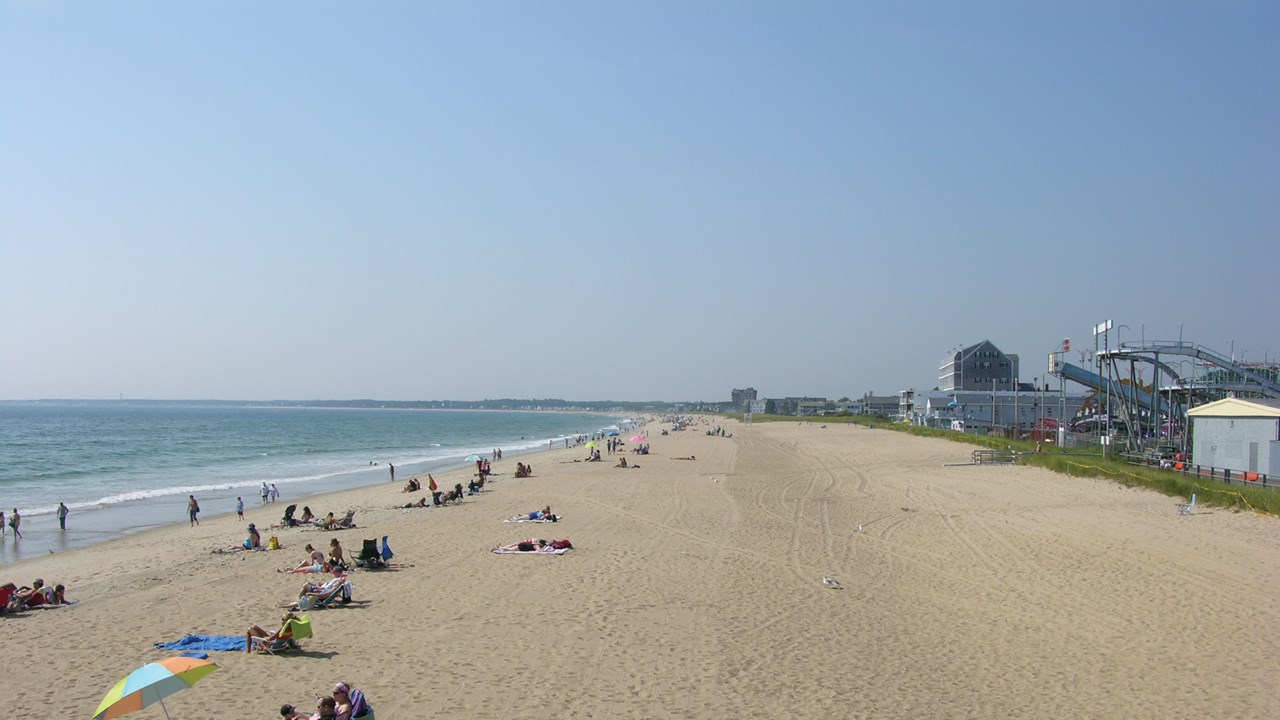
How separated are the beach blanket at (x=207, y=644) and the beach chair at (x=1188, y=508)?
67.7ft

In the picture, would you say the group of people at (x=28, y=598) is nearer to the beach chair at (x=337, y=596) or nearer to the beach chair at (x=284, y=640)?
the beach chair at (x=337, y=596)

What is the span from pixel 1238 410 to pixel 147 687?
2749 centimetres

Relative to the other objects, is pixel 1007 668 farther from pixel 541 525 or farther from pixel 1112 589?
pixel 541 525

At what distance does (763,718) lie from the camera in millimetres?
7746

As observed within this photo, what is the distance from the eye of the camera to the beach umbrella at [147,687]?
6.44 metres

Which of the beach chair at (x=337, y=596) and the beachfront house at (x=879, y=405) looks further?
the beachfront house at (x=879, y=405)

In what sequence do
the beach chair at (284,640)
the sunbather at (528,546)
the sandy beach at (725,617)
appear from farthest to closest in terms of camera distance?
the sunbather at (528,546) → the beach chair at (284,640) → the sandy beach at (725,617)

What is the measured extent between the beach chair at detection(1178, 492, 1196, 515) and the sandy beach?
384mm

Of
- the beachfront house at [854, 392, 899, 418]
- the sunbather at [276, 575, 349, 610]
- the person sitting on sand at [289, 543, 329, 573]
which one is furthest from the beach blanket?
the beachfront house at [854, 392, 899, 418]

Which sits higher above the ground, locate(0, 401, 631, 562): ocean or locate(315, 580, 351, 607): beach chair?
locate(315, 580, 351, 607): beach chair

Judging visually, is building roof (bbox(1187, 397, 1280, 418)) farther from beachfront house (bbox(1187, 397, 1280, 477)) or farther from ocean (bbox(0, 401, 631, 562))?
ocean (bbox(0, 401, 631, 562))

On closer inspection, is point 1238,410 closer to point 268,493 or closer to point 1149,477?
point 1149,477

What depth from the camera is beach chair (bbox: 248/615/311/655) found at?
9508 millimetres

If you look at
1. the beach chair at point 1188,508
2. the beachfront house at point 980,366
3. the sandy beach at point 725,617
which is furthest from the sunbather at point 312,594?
the beachfront house at point 980,366
